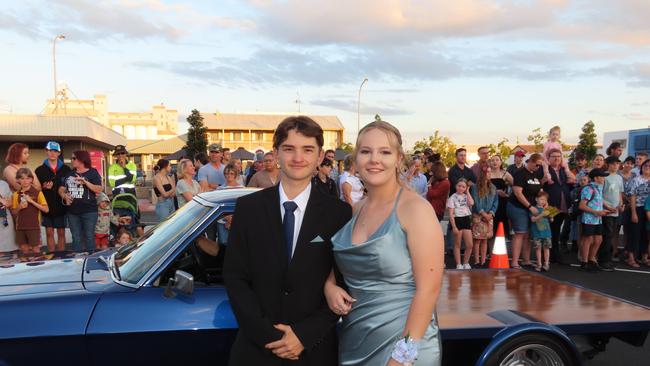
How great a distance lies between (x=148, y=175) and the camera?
4581 cm

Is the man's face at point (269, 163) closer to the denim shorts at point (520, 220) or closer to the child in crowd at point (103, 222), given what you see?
the child in crowd at point (103, 222)

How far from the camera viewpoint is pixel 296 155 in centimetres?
199

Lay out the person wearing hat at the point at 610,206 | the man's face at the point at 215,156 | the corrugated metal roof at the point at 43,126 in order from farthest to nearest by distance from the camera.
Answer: the corrugated metal roof at the point at 43,126
the man's face at the point at 215,156
the person wearing hat at the point at 610,206

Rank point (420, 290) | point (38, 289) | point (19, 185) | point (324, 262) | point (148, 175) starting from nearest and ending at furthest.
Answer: point (420, 290) → point (324, 262) → point (38, 289) → point (19, 185) → point (148, 175)

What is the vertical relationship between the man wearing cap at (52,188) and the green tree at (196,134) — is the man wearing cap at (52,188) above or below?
below

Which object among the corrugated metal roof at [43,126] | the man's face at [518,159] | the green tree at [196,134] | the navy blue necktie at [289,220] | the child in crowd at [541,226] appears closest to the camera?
the navy blue necktie at [289,220]

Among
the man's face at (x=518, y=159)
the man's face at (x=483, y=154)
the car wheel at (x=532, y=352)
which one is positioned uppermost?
the man's face at (x=483, y=154)

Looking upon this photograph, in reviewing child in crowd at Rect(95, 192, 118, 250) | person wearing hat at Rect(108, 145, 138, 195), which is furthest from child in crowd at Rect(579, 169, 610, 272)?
person wearing hat at Rect(108, 145, 138, 195)

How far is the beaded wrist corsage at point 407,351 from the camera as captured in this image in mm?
1763

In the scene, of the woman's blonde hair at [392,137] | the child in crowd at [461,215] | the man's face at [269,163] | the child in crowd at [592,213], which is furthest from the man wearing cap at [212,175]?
the woman's blonde hair at [392,137]

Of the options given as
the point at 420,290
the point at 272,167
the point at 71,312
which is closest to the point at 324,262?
the point at 420,290

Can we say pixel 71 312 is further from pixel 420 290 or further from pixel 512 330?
pixel 512 330

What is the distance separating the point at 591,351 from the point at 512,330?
96 cm

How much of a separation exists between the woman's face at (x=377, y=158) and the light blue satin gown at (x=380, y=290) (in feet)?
0.40
